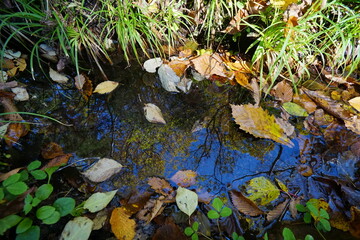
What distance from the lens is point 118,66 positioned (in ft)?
6.39

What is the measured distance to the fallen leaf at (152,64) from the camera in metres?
1.92

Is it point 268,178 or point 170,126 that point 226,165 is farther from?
point 170,126

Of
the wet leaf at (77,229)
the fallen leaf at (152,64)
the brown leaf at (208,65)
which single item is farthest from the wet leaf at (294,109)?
the wet leaf at (77,229)

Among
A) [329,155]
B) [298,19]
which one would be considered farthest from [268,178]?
[298,19]

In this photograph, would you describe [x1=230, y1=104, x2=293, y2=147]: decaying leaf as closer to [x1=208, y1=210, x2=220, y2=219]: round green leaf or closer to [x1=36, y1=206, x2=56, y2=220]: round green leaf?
[x1=208, y1=210, x2=220, y2=219]: round green leaf

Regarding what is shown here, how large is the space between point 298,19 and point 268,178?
4.23 feet

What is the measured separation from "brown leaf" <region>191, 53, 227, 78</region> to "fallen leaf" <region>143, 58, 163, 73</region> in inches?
12.4

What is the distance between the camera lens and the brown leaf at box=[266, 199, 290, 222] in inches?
43.1

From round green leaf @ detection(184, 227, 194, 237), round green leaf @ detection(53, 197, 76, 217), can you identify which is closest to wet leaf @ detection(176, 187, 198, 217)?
round green leaf @ detection(184, 227, 194, 237)

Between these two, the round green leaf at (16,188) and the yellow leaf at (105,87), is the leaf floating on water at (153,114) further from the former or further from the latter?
the round green leaf at (16,188)

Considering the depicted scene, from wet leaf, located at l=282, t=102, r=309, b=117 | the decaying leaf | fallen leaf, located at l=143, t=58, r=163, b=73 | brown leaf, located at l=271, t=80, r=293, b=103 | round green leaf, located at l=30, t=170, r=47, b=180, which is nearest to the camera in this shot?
round green leaf, located at l=30, t=170, r=47, b=180

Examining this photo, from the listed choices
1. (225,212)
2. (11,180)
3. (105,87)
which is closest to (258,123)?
(225,212)

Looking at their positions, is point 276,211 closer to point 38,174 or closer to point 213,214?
point 213,214

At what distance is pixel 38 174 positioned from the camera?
1.08 metres
